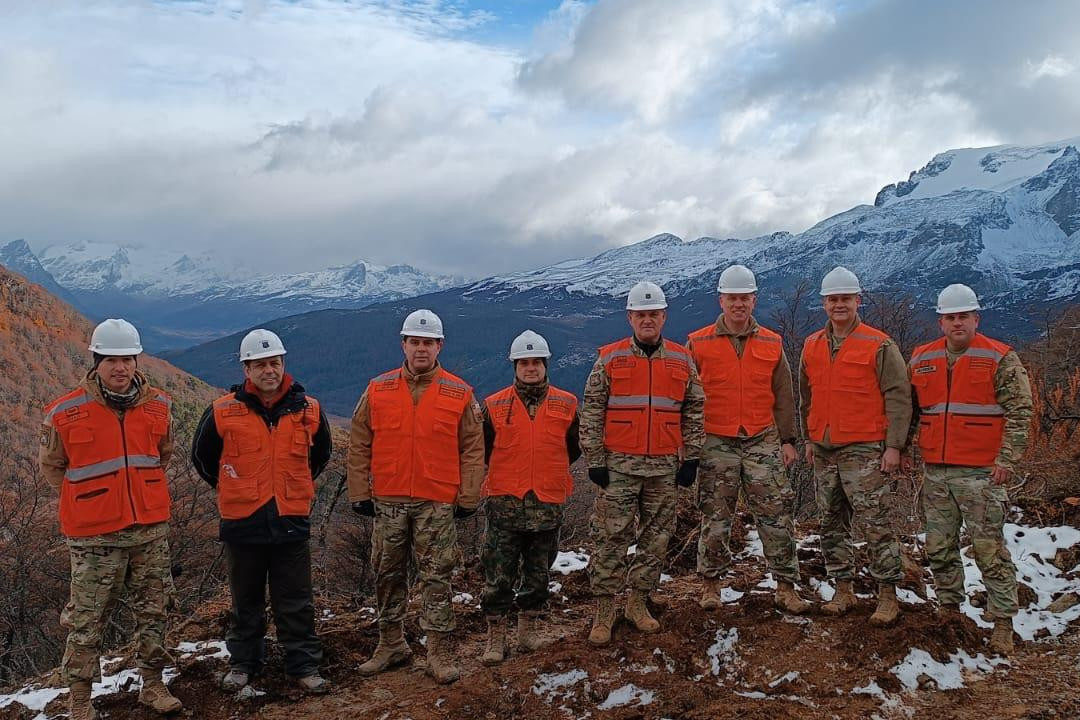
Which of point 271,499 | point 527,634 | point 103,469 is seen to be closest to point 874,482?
point 527,634

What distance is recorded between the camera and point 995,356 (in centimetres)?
548

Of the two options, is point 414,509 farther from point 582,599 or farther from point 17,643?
point 17,643

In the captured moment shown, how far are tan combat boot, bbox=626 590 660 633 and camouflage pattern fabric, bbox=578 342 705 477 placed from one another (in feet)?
3.17

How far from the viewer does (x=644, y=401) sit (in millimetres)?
5453

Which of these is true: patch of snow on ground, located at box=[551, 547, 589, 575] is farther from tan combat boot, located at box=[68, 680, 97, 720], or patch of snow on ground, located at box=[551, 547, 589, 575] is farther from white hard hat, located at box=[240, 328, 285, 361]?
tan combat boot, located at box=[68, 680, 97, 720]

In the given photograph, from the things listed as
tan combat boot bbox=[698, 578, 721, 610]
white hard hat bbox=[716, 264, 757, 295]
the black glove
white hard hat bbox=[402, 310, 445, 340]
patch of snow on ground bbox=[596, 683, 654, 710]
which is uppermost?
white hard hat bbox=[716, 264, 757, 295]

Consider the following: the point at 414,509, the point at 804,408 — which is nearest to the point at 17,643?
the point at 414,509

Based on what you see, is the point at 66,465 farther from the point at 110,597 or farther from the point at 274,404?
the point at 274,404

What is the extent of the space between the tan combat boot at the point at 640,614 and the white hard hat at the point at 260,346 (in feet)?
10.3

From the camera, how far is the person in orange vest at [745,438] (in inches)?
221

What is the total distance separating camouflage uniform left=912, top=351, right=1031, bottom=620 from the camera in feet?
17.5

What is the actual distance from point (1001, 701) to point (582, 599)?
138 inches

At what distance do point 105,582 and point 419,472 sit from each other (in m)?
2.12

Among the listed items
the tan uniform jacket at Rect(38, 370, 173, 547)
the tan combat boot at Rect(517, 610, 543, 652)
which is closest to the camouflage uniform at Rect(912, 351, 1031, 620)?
the tan combat boot at Rect(517, 610, 543, 652)
